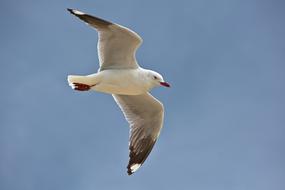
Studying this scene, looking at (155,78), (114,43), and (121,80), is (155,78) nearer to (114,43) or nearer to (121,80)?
(121,80)

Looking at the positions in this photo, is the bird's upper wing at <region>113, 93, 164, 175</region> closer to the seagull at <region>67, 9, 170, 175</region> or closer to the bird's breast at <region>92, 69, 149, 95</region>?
the seagull at <region>67, 9, 170, 175</region>

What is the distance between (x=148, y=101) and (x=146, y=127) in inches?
16.7

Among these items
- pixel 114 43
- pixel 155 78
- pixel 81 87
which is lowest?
pixel 81 87

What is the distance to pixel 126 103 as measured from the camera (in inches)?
364

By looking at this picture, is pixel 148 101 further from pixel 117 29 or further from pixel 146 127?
pixel 117 29

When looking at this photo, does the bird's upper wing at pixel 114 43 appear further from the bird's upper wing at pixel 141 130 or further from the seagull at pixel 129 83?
the bird's upper wing at pixel 141 130

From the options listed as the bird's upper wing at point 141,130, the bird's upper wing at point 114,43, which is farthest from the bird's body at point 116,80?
the bird's upper wing at point 141,130

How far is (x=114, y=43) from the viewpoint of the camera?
27.2 feet

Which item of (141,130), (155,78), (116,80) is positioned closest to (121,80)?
(116,80)

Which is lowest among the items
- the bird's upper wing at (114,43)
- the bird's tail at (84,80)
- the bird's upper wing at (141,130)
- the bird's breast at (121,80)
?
the bird's upper wing at (141,130)

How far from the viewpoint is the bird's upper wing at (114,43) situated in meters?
8.03

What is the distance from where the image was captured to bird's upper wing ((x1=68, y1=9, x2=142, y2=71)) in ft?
26.3

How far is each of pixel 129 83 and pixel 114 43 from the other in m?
0.57

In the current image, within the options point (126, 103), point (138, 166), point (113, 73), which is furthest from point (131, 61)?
point (138, 166)
